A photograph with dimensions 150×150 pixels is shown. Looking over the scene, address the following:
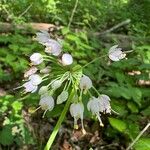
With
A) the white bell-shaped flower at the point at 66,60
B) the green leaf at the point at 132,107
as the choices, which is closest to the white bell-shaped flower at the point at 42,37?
the white bell-shaped flower at the point at 66,60

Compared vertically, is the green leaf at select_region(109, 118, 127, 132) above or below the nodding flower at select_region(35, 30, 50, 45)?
below

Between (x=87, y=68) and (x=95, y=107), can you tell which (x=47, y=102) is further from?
(x=87, y=68)

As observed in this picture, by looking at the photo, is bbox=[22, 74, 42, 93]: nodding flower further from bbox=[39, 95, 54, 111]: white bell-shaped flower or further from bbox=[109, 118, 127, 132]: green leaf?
bbox=[109, 118, 127, 132]: green leaf

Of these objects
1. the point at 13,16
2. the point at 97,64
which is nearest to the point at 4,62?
the point at 97,64

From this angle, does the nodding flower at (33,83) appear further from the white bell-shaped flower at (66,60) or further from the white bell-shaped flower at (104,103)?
the white bell-shaped flower at (104,103)

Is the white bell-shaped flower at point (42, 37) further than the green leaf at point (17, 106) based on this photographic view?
No

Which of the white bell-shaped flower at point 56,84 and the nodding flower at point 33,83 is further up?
the nodding flower at point 33,83

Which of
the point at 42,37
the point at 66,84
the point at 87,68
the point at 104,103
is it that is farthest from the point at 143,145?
the point at 87,68

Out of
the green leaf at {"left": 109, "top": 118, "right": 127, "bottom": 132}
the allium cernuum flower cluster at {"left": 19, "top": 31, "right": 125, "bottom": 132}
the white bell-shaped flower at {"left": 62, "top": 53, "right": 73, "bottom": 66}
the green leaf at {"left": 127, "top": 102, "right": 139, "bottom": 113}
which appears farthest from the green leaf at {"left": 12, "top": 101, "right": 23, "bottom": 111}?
the white bell-shaped flower at {"left": 62, "top": 53, "right": 73, "bottom": 66}
